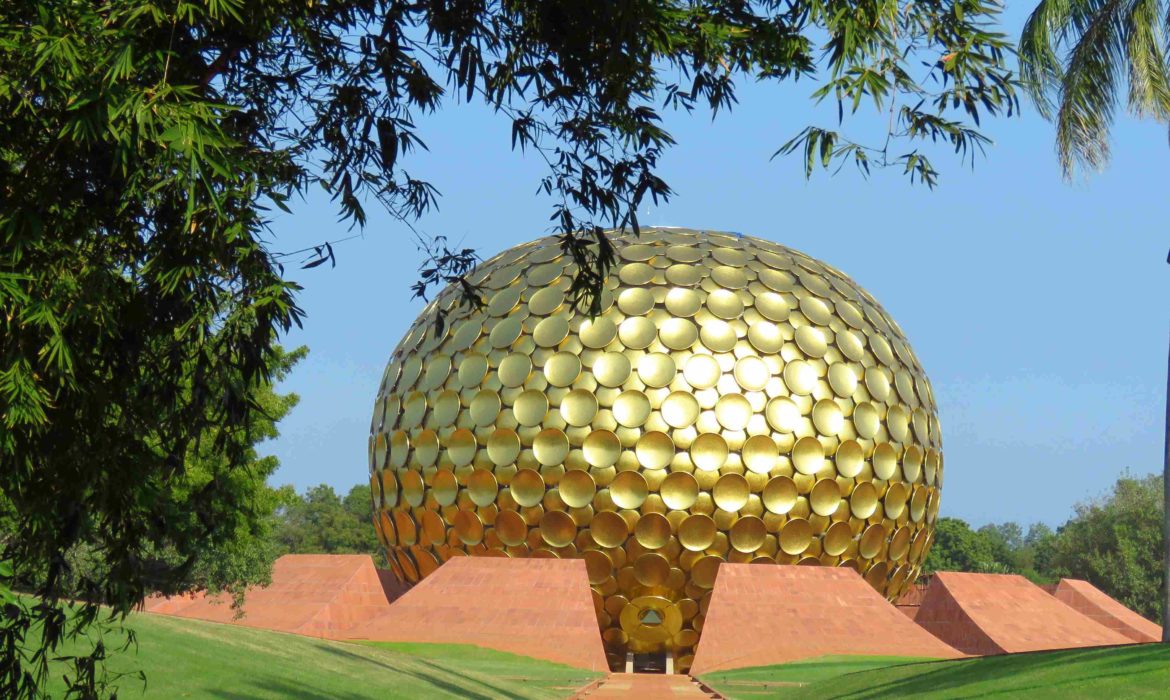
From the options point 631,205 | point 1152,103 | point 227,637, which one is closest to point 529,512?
point 227,637

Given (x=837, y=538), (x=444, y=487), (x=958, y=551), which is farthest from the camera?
(x=958, y=551)

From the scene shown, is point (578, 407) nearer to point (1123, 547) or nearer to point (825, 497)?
point (825, 497)

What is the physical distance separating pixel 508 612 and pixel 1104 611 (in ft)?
40.3

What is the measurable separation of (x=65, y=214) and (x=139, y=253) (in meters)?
0.51

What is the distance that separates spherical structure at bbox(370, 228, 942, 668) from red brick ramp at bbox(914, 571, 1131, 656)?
Answer: 36.2 inches

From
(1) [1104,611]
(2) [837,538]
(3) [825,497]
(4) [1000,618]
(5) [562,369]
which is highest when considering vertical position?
(5) [562,369]

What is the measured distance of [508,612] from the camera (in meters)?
18.6

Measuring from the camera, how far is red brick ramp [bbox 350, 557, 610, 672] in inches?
704

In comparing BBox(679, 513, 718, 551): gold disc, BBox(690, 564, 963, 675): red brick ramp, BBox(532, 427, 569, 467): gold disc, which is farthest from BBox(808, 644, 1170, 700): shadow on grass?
BBox(532, 427, 569, 467): gold disc

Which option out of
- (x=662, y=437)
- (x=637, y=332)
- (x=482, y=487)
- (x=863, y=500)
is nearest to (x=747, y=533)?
(x=662, y=437)

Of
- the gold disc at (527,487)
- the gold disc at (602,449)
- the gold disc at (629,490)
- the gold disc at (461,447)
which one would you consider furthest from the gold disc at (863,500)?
the gold disc at (461,447)

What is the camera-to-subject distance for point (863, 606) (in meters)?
19.0

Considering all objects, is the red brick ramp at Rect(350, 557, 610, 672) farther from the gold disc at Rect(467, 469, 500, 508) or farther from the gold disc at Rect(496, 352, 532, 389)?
the gold disc at Rect(496, 352, 532, 389)

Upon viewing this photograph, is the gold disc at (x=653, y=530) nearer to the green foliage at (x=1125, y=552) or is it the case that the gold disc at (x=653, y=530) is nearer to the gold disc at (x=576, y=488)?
the gold disc at (x=576, y=488)
